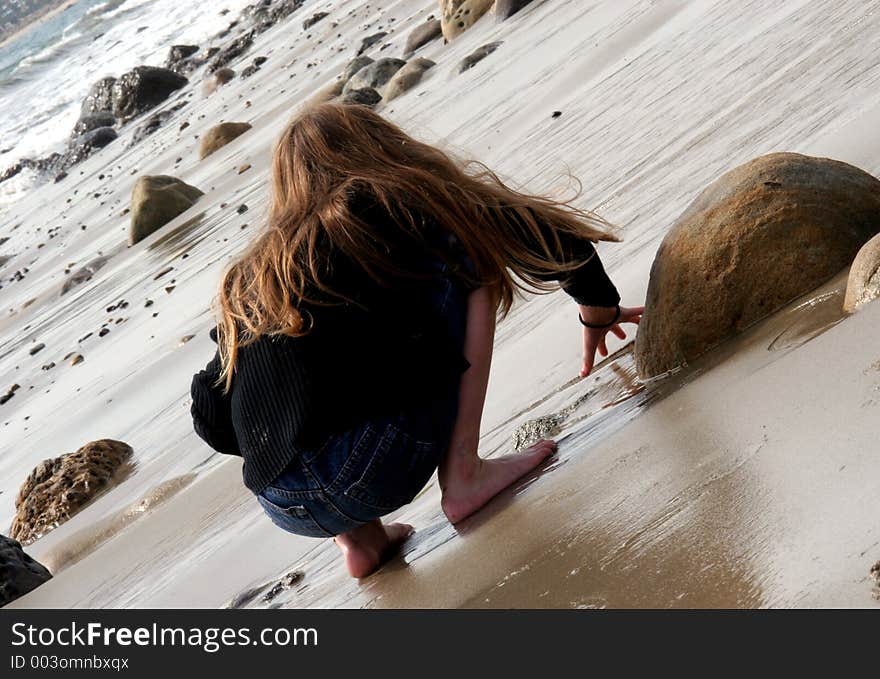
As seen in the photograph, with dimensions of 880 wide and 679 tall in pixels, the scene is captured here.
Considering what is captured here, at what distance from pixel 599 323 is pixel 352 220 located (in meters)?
0.98

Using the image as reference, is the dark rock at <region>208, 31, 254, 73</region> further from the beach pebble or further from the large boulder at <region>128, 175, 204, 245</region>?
the large boulder at <region>128, 175, 204, 245</region>

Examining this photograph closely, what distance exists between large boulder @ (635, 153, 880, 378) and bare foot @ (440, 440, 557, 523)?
0.59 metres

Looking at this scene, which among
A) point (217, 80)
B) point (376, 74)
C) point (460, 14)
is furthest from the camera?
point (217, 80)

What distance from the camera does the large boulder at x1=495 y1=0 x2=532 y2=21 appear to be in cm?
1055

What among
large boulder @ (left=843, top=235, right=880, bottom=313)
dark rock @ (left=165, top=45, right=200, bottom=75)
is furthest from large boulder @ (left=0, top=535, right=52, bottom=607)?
dark rock @ (left=165, top=45, right=200, bottom=75)

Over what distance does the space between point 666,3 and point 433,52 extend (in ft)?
11.9

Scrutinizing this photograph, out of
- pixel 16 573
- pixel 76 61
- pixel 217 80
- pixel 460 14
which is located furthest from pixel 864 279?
pixel 76 61

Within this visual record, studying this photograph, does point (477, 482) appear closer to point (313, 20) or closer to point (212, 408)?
point (212, 408)

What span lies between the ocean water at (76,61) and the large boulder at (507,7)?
10.4 metres

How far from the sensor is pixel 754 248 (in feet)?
11.4

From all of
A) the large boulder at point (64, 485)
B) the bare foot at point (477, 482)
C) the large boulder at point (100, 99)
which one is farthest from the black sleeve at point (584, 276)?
the large boulder at point (100, 99)

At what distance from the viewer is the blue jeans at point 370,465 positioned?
307 cm

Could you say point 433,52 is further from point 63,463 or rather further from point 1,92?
point 1,92

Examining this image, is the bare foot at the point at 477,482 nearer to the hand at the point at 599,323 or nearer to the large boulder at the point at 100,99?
the hand at the point at 599,323
